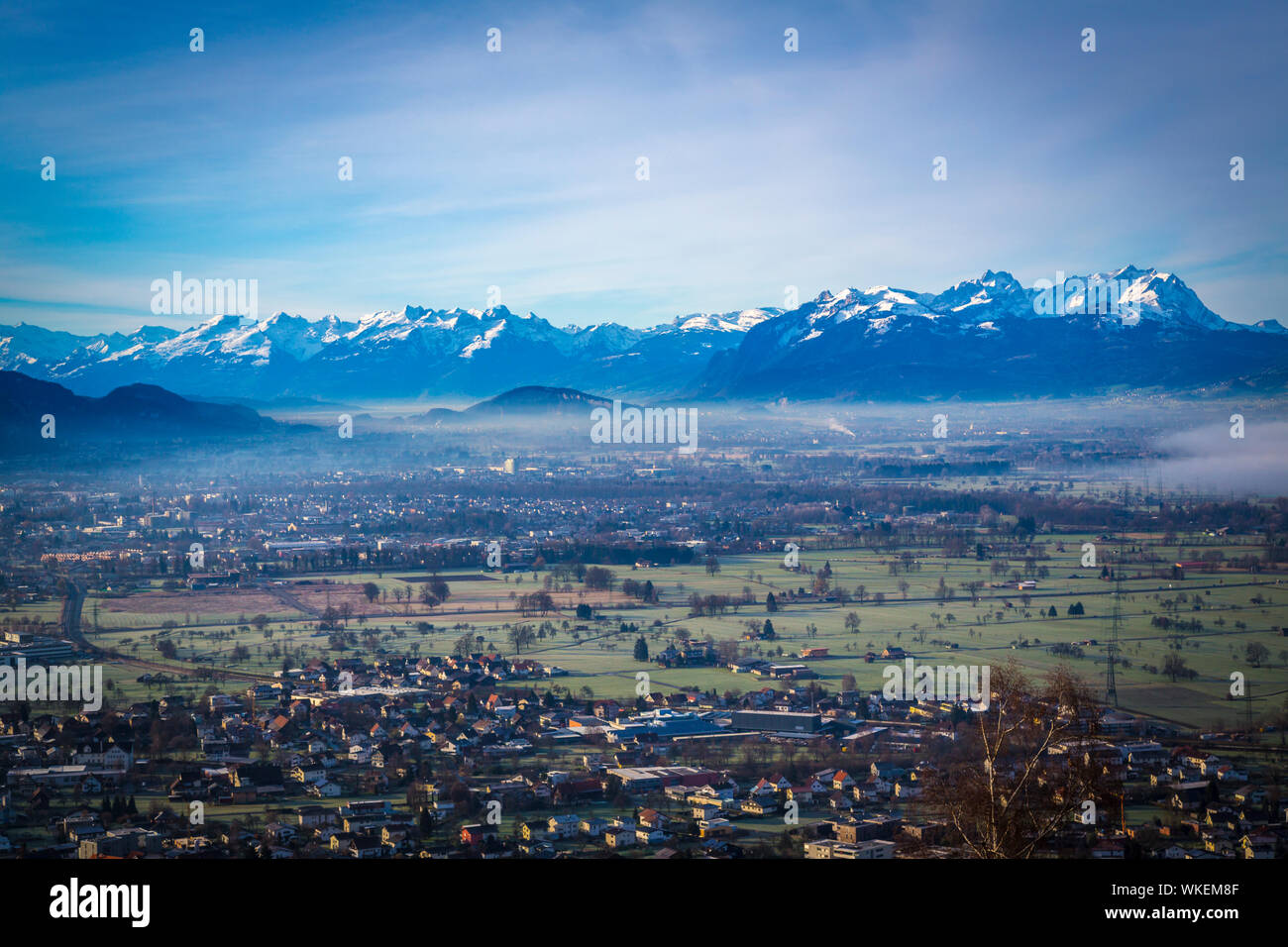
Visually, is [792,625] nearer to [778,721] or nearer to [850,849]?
[778,721]

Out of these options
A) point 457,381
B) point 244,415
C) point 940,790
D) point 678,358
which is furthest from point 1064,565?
point 678,358

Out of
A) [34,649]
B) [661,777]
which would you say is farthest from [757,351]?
[661,777]

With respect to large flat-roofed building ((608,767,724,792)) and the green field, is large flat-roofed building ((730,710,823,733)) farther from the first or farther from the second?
large flat-roofed building ((608,767,724,792))

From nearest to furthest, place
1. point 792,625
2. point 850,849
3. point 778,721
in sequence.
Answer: point 850,849 < point 778,721 < point 792,625

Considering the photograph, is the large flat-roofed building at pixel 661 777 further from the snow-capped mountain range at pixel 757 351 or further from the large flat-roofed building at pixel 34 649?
the snow-capped mountain range at pixel 757 351

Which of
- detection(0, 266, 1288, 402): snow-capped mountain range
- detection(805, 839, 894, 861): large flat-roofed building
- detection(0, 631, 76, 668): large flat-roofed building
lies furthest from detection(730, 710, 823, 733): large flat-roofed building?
detection(0, 266, 1288, 402): snow-capped mountain range

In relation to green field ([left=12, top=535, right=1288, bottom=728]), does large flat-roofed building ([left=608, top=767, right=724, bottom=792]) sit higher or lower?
lower
